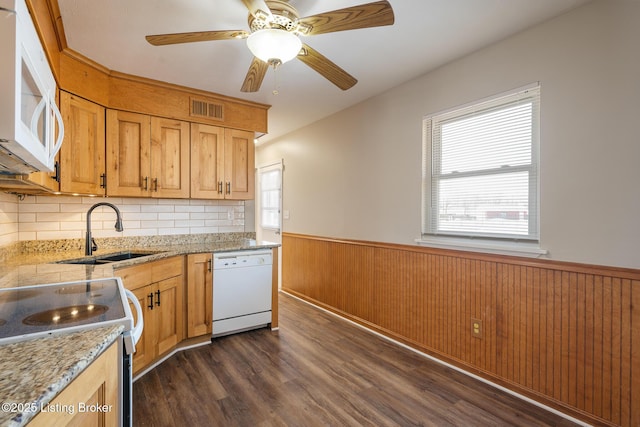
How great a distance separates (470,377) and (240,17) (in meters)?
3.03

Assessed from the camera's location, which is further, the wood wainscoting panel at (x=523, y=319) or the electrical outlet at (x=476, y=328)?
the electrical outlet at (x=476, y=328)

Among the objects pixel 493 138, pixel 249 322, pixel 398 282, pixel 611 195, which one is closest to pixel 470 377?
pixel 398 282

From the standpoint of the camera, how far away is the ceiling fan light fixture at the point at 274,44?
1.56m

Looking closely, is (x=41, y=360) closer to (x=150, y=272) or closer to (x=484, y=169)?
(x=150, y=272)

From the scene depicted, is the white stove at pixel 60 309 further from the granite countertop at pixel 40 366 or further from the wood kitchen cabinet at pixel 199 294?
the wood kitchen cabinet at pixel 199 294

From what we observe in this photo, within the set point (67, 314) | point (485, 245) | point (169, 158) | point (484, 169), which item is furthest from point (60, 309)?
point (484, 169)

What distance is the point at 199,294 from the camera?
2.86 metres

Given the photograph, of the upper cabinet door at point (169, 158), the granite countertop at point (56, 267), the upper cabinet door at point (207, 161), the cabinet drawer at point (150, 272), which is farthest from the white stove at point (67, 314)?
the upper cabinet door at point (207, 161)

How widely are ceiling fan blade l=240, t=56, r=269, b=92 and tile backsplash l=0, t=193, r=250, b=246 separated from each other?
5.47ft

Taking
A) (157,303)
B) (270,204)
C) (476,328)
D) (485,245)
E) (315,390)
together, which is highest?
(270,204)

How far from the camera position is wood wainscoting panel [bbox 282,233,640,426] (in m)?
1.69

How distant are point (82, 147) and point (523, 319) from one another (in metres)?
3.58

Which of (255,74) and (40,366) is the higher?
(255,74)

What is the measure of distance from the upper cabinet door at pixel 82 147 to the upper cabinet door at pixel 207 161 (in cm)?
77
